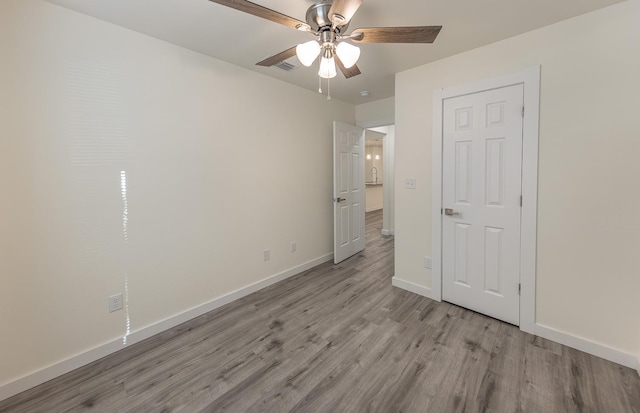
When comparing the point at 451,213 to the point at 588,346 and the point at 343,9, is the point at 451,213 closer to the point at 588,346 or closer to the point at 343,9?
the point at 588,346

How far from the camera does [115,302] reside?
6.85ft

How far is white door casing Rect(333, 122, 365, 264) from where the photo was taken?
390 centimetres

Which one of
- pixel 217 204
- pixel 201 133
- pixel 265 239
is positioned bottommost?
pixel 265 239

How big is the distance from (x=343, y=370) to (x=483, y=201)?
1929mm

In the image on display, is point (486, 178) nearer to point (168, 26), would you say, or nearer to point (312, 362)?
point (312, 362)

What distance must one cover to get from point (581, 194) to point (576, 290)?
0.74m

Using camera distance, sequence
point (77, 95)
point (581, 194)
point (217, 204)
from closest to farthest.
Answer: point (77, 95) < point (581, 194) < point (217, 204)

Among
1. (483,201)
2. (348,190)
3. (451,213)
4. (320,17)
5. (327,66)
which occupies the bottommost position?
(451,213)

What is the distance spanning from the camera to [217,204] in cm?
273

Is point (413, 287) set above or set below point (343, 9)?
below

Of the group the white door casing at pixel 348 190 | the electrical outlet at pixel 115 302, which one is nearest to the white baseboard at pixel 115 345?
the electrical outlet at pixel 115 302

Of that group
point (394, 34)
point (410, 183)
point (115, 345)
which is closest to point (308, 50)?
point (394, 34)

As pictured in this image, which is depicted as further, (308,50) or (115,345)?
(115,345)

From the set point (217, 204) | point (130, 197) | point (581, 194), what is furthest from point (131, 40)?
point (581, 194)
